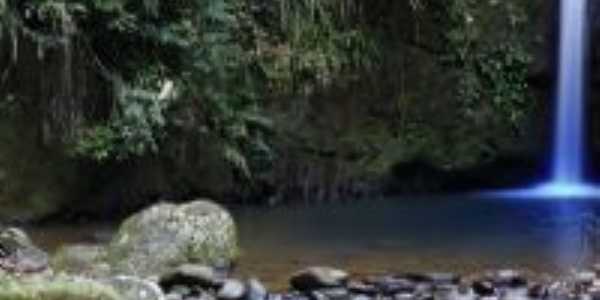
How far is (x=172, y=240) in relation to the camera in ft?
26.6

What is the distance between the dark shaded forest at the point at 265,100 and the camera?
388 inches

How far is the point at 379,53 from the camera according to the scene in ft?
39.7

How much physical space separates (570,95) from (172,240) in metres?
6.35

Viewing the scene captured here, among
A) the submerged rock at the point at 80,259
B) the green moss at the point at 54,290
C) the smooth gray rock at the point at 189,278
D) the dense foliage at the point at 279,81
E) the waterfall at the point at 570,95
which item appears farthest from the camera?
the waterfall at the point at 570,95

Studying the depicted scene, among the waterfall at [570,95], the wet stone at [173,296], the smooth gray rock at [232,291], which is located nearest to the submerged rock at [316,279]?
the smooth gray rock at [232,291]

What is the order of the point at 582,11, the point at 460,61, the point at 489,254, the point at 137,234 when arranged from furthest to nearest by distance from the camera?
the point at 582,11 < the point at 460,61 < the point at 489,254 < the point at 137,234

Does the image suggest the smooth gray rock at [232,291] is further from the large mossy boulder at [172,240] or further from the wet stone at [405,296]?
the wet stone at [405,296]

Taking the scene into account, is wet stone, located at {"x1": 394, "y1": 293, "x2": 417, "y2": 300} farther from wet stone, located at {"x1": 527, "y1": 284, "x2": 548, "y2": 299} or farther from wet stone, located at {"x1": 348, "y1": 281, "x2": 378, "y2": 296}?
wet stone, located at {"x1": 527, "y1": 284, "x2": 548, "y2": 299}

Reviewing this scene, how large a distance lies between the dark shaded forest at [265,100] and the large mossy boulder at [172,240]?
59.9 inches

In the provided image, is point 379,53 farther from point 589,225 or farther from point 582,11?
point 589,225

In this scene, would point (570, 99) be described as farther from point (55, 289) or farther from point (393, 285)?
point (55, 289)

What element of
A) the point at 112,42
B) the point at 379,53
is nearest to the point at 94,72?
the point at 112,42

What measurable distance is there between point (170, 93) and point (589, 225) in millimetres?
3453

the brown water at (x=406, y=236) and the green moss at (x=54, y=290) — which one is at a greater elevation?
the green moss at (x=54, y=290)
